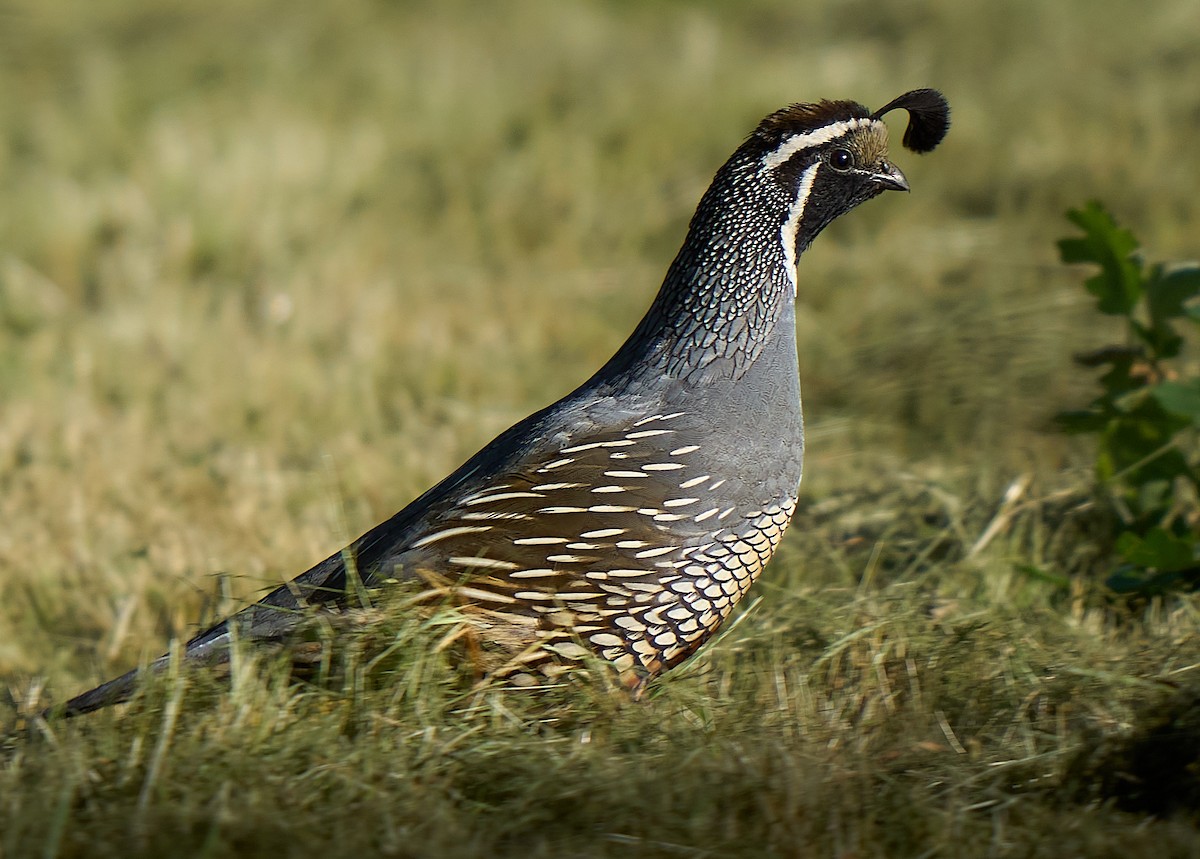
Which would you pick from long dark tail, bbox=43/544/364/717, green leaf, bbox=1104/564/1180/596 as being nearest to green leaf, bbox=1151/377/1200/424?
green leaf, bbox=1104/564/1180/596

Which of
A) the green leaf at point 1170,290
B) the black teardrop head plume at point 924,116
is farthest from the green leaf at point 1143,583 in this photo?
the black teardrop head plume at point 924,116

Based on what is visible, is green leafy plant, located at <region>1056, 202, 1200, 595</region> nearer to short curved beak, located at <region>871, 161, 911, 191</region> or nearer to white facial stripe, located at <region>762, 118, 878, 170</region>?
short curved beak, located at <region>871, 161, 911, 191</region>

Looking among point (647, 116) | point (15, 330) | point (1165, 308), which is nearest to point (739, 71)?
point (647, 116)

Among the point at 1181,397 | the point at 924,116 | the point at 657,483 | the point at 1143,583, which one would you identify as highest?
the point at 924,116

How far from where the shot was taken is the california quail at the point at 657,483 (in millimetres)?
3279

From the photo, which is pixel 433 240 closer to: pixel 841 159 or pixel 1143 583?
pixel 841 159

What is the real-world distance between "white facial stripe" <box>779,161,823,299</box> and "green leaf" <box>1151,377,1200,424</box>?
3.24 feet

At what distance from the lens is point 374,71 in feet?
32.2

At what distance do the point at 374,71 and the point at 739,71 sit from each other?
2.48 metres

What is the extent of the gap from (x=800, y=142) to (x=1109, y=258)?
40.1 inches

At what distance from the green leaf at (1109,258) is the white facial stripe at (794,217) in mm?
808

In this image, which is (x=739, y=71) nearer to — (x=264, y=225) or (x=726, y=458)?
(x=264, y=225)

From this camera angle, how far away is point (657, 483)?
3348 mm

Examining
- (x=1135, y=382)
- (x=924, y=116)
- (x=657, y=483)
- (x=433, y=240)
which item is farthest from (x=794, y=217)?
(x=433, y=240)
